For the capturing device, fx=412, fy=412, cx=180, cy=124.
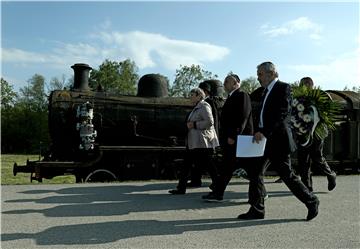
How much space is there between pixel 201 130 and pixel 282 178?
221 cm

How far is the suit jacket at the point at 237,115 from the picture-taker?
6.01 metres

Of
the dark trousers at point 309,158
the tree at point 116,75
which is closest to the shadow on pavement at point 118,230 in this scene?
the dark trousers at point 309,158

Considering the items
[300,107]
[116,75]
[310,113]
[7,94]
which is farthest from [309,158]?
[7,94]

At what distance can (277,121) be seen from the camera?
5.11 m

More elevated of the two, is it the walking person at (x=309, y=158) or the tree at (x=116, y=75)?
the tree at (x=116, y=75)

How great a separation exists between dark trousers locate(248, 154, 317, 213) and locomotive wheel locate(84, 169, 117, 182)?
552 centimetres

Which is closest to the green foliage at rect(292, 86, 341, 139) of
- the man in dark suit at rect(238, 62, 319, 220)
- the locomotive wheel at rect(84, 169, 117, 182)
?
the man in dark suit at rect(238, 62, 319, 220)

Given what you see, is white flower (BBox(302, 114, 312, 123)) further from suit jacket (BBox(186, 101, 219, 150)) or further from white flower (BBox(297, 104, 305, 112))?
suit jacket (BBox(186, 101, 219, 150))

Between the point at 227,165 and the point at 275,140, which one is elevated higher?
the point at 275,140

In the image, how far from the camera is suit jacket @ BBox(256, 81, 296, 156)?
201 inches

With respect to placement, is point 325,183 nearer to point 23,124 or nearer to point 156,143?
point 156,143

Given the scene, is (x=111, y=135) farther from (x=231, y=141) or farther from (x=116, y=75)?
(x=116, y=75)

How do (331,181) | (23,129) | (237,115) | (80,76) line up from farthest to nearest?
(23,129)
(80,76)
(331,181)
(237,115)

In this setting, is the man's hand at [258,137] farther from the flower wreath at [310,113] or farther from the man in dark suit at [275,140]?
the flower wreath at [310,113]
